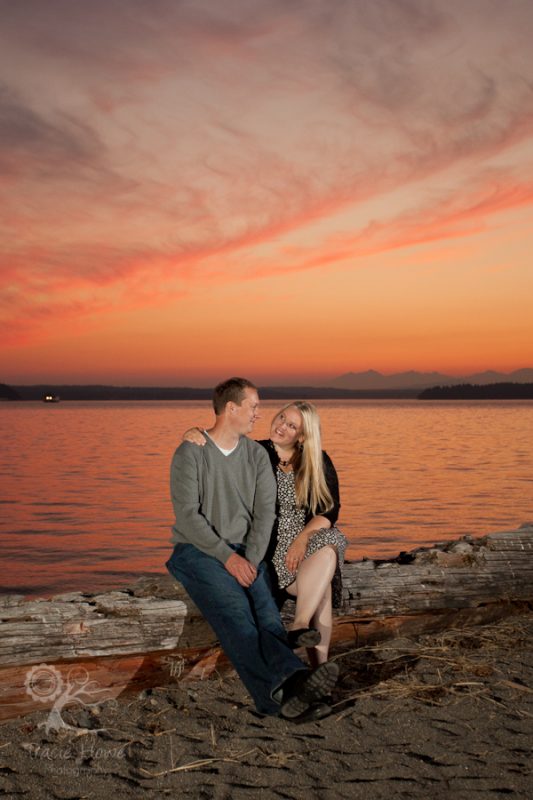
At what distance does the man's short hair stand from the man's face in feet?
0.09

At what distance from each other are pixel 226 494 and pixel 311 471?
0.68 metres

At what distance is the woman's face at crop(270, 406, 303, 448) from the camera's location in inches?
223

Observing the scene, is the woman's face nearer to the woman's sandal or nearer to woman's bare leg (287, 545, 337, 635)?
woman's bare leg (287, 545, 337, 635)

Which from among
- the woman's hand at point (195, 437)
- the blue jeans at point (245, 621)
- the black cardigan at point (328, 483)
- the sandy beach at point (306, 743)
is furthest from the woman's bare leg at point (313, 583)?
the woman's hand at point (195, 437)

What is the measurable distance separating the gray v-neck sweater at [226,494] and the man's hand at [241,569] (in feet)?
0.60

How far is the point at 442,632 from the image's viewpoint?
6473 millimetres

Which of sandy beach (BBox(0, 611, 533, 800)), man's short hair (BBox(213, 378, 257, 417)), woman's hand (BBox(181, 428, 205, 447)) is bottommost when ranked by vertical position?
sandy beach (BBox(0, 611, 533, 800))

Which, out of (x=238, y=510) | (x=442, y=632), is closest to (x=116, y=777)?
(x=238, y=510)

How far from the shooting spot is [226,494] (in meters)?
5.43

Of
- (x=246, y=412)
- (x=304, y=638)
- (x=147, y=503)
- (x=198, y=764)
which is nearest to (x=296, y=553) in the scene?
(x=304, y=638)

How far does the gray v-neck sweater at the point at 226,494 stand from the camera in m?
5.27

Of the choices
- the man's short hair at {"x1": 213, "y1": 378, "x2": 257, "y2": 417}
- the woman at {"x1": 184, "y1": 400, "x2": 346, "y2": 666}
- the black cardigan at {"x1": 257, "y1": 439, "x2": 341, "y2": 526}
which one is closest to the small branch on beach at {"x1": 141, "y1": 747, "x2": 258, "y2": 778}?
the woman at {"x1": 184, "y1": 400, "x2": 346, "y2": 666}

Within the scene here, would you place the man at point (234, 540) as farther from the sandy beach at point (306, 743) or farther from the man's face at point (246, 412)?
the sandy beach at point (306, 743)

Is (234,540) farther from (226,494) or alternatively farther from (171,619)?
(171,619)
